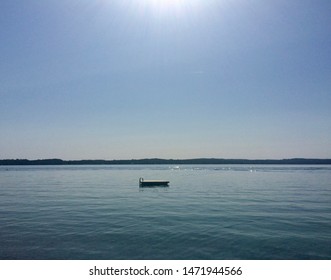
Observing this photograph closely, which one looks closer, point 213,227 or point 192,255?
point 192,255

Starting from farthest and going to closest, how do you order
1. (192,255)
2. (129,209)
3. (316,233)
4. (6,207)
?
(6,207)
(129,209)
(316,233)
(192,255)

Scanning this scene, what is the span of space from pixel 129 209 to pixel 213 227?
491 inches

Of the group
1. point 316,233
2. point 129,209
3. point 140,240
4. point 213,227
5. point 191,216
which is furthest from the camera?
point 129,209

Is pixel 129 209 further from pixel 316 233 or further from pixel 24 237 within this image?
pixel 316 233

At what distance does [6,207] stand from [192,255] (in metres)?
28.8

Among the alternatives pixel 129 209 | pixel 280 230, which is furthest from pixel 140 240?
pixel 129 209

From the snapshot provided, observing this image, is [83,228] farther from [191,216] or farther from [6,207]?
[6,207]

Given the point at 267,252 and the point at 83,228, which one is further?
the point at 83,228

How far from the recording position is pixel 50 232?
68.5 feet

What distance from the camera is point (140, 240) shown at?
60.9ft
